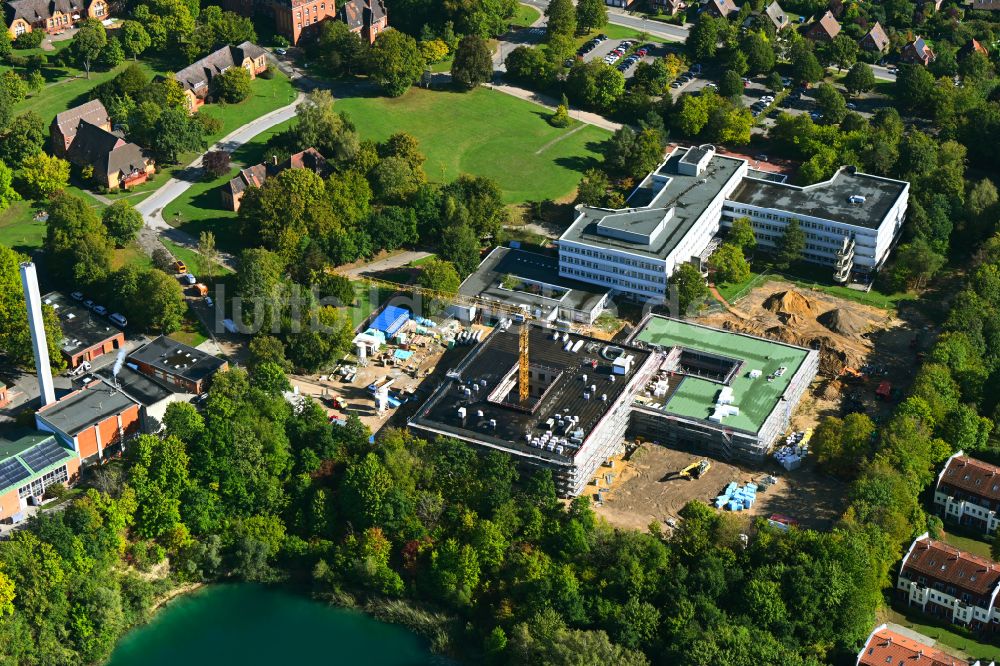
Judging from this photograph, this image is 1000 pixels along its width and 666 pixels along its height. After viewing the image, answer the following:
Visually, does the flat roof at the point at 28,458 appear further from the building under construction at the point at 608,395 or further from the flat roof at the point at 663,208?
the flat roof at the point at 663,208

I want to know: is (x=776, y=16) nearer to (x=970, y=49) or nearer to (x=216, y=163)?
(x=970, y=49)

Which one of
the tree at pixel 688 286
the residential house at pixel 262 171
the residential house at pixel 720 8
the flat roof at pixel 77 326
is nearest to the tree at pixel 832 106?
the residential house at pixel 720 8

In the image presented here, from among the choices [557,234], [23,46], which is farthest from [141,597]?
[23,46]

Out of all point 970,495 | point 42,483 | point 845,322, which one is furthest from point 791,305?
point 42,483

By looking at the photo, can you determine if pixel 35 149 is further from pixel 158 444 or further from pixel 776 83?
pixel 776 83

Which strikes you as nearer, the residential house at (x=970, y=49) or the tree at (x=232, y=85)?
the tree at (x=232, y=85)
